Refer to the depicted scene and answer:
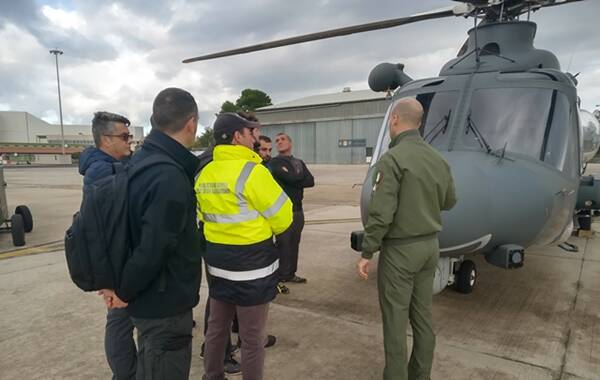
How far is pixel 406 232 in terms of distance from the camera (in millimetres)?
2494

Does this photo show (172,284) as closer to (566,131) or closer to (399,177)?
(399,177)

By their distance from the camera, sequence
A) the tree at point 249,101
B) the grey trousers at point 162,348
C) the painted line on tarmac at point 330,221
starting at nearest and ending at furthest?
the grey trousers at point 162,348, the painted line on tarmac at point 330,221, the tree at point 249,101

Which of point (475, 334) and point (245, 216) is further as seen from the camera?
point (475, 334)

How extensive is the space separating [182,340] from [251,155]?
1094mm

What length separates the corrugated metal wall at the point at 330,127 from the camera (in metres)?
36.3

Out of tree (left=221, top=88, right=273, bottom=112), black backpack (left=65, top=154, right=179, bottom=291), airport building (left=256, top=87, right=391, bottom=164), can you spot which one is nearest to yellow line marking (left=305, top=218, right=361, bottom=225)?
black backpack (left=65, top=154, right=179, bottom=291)

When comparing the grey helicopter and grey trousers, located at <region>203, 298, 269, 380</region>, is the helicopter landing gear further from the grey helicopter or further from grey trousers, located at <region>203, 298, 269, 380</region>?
grey trousers, located at <region>203, 298, 269, 380</region>

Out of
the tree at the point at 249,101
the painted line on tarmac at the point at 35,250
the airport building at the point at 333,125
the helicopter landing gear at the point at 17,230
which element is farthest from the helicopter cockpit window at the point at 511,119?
the tree at the point at 249,101

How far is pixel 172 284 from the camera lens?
6.10 feet

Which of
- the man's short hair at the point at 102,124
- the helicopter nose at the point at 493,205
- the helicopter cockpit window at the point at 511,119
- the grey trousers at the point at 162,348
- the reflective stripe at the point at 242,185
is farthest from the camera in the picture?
the helicopter cockpit window at the point at 511,119

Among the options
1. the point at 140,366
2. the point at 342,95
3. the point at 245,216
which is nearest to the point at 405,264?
the point at 245,216

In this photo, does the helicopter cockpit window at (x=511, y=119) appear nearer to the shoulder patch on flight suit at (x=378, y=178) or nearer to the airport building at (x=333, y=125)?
the shoulder patch on flight suit at (x=378, y=178)

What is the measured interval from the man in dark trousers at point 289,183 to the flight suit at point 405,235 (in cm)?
186

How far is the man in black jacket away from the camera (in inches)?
68.0
